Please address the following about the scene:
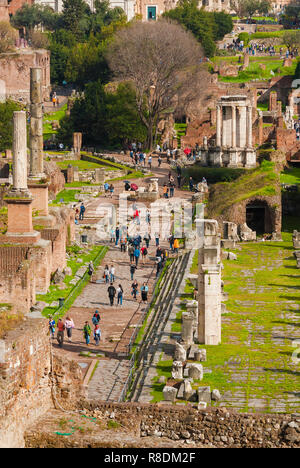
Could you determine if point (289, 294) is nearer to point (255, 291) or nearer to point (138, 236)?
point (255, 291)

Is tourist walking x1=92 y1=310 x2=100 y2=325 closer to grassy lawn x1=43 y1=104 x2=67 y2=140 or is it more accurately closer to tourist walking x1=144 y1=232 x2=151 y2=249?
tourist walking x1=144 y1=232 x2=151 y2=249

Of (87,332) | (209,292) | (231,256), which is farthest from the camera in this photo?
(231,256)

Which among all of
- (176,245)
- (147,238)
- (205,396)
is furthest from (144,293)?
(205,396)

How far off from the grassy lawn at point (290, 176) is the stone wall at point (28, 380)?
3680 centimetres

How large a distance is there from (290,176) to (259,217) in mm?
10701

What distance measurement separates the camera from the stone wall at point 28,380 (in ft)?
65.8

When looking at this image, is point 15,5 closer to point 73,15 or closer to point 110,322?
point 73,15

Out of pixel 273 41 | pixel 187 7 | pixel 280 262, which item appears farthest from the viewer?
pixel 273 41

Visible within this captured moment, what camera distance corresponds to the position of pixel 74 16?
11500 centimetres

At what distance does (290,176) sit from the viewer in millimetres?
61844
